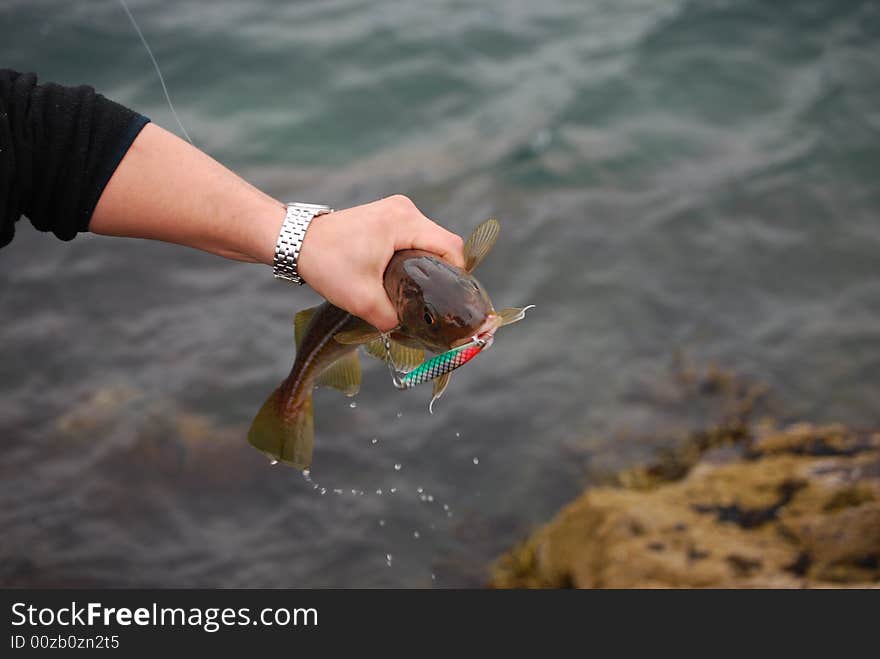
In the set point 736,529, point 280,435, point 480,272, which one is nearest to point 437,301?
point 280,435

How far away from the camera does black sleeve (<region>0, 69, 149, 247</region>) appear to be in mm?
2598

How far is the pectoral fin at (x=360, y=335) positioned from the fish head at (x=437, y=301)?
0.18 m

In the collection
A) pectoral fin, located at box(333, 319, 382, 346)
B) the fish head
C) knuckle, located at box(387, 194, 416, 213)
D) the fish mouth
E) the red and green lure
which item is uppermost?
knuckle, located at box(387, 194, 416, 213)

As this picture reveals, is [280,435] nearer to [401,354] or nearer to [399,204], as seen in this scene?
[401,354]

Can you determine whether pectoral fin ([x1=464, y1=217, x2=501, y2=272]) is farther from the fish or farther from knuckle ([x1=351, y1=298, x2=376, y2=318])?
knuckle ([x1=351, y1=298, x2=376, y2=318])

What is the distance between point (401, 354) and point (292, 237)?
0.58 m

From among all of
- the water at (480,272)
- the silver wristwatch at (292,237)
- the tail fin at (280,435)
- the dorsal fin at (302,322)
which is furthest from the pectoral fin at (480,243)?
the water at (480,272)

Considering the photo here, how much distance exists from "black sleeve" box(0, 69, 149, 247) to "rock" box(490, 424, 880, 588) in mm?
3009

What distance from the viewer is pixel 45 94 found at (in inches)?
105

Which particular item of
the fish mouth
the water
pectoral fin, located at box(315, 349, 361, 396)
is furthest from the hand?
the water

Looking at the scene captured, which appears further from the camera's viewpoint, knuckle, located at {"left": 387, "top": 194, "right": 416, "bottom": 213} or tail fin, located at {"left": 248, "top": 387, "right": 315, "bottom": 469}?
tail fin, located at {"left": 248, "top": 387, "right": 315, "bottom": 469}

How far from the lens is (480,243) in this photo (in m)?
2.64

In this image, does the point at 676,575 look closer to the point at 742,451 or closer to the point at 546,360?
the point at 742,451

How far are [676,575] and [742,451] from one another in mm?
1518
